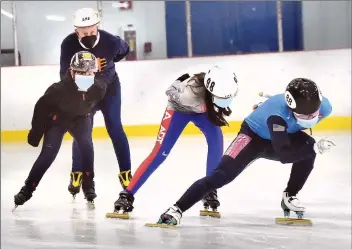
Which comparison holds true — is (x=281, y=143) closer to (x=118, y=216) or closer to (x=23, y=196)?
(x=118, y=216)

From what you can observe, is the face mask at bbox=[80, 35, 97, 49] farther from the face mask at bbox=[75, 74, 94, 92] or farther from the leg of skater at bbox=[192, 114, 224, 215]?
the leg of skater at bbox=[192, 114, 224, 215]

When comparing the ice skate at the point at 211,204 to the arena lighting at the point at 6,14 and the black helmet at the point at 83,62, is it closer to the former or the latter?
the black helmet at the point at 83,62

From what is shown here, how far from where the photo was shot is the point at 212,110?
284 cm

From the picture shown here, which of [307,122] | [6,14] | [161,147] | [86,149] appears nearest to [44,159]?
[86,149]

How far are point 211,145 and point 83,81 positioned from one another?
0.70 metres

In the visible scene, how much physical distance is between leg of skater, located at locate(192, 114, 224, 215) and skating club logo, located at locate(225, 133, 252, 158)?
112 mm

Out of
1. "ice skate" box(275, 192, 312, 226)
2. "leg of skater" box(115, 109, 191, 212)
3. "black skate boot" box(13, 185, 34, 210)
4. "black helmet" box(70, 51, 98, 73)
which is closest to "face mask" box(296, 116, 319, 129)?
"ice skate" box(275, 192, 312, 226)

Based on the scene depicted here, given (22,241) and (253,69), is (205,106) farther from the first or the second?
(253,69)

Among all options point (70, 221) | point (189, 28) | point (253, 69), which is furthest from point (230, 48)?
point (70, 221)

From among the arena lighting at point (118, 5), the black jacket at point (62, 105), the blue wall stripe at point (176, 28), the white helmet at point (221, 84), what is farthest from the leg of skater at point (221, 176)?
the blue wall stripe at point (176, 28)

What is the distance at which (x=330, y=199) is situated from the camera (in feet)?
11.0

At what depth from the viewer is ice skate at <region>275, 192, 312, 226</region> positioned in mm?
2859

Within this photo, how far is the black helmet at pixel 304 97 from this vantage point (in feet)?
8.67

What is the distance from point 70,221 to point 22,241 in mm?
432
